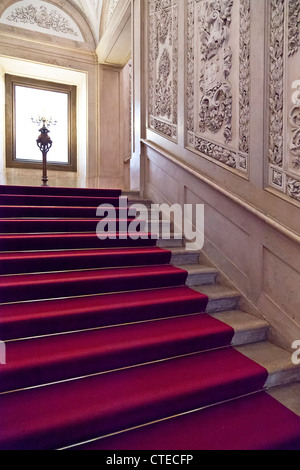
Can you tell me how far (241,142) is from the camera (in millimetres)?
2340

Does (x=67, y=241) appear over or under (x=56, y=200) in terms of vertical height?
under

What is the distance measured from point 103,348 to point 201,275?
1169 millimetres

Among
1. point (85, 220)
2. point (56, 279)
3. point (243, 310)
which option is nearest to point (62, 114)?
point (85, 220)

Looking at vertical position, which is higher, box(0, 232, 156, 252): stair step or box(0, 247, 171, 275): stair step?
box(0, 232, 156, 252): stair step

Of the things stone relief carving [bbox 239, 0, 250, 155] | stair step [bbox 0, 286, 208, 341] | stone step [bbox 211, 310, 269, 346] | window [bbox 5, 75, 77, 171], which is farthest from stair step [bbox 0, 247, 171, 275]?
window [bbox 5, 75, 77, 171]

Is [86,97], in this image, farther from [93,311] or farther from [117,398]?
[117,398]

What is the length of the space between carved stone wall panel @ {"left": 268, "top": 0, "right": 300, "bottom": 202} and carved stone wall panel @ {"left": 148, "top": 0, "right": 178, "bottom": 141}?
4.65 ft

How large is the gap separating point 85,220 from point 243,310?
1.65 meters

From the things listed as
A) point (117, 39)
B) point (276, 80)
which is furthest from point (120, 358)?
point (117, 39)

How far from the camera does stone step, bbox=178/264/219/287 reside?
252 cm

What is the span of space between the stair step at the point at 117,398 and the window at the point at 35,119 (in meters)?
5.81

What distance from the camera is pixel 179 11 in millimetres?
3154

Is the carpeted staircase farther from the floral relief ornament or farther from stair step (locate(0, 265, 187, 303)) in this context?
the floral relief ornament
